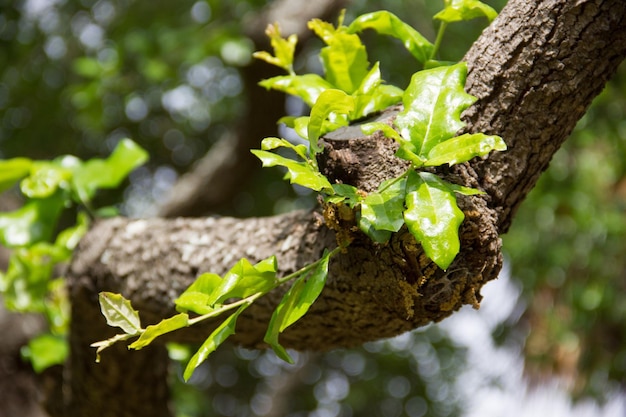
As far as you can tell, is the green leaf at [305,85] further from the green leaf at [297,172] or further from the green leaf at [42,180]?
the green leaf at [42,180]

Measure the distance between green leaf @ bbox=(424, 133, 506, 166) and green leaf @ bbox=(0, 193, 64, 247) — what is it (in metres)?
0.92

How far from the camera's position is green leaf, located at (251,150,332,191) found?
0.71 meters

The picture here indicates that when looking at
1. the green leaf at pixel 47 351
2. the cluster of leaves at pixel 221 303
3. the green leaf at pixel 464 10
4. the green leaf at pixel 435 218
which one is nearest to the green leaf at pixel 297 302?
the cluster of leaves at pixel 221 303

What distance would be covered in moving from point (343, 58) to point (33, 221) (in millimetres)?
783

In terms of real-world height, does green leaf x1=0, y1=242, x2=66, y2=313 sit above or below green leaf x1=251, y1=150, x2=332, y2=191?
below

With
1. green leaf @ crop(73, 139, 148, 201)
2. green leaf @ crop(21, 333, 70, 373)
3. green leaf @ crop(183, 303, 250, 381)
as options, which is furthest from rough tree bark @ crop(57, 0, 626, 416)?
green leaf @ crop(21, 333, 70, 373)

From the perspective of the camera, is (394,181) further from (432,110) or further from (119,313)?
(119,313)

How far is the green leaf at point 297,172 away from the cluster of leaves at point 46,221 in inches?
30.4

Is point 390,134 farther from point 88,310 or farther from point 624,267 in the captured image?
point 624,267

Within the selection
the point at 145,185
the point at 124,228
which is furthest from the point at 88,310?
the point at 145,185

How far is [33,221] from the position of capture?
1.38 meters

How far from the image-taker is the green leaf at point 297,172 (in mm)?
707

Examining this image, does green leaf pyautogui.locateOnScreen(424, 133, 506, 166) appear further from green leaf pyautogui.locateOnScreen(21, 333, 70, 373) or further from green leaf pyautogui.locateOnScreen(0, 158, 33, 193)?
green leaf pyautogui.locateOnScreen(21, 333, 70, 373)

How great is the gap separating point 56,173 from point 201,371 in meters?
3.75
